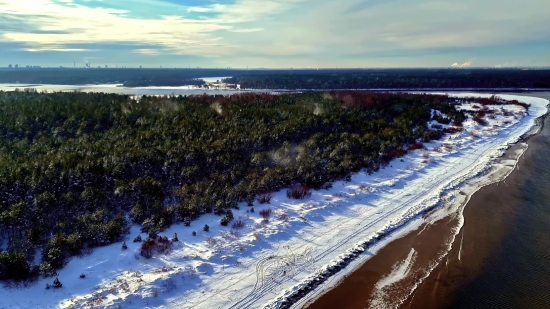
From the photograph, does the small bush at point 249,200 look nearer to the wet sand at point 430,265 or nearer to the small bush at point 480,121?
the wet sand at point 430,265

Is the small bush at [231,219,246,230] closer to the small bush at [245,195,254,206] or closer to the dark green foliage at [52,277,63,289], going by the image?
the small bush at [245,195,254,206]

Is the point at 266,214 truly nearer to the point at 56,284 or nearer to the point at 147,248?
the point at 147,248

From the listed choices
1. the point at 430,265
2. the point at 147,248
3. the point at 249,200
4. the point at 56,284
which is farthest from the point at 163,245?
the point at 430,265

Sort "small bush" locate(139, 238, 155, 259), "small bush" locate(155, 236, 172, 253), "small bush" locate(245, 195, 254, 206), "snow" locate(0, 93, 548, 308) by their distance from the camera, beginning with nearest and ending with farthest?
"snow" locate(0, 93, 548, 308), "small bush" locate(139, 238, 155, 259), "small bush" locate(155, 236, 172, 253), "small bush" locate(245, 195, 254, 206)

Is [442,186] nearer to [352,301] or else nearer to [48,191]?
[352,301]

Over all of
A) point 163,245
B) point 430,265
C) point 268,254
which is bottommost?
point 430,265

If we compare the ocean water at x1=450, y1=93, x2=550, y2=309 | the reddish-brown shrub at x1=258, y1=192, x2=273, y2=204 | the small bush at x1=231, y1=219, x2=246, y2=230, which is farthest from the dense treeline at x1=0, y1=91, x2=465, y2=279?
the ocean water at x1=450, y1=93, x2=550, y2=309
